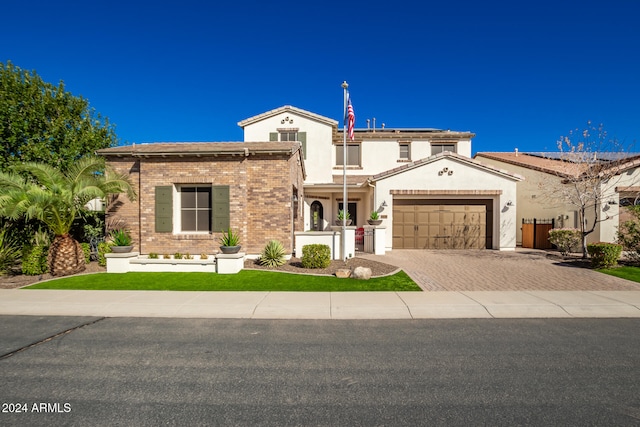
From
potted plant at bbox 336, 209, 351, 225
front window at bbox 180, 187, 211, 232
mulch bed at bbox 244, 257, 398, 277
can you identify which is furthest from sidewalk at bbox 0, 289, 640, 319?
front window at bbox 180, 187, 211, 232

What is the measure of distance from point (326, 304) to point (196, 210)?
8097mm

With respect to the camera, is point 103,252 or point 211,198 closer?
point 103,252

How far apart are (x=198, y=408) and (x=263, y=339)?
1928 mm

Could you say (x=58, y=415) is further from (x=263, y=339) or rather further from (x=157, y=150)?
(x=157, y=150)

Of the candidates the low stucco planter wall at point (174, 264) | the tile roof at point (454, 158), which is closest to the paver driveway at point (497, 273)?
the tile roof at point (454, 158)

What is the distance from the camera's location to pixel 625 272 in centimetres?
1016

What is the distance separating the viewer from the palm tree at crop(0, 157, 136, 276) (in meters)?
9.47

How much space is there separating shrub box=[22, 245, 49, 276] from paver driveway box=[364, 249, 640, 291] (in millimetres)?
12449

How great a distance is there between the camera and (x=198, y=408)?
307 cm

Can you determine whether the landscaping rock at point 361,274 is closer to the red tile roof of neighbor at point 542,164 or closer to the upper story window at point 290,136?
the red tile roof of neighbor at point 542,164

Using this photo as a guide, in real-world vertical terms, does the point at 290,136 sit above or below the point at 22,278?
above

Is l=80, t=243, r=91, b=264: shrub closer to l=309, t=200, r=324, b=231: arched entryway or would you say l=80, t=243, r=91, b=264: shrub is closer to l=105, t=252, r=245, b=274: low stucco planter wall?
l=105, t=252, r=245, b=274: low stucco planter wall

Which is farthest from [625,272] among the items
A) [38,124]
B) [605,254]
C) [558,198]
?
[38,124]

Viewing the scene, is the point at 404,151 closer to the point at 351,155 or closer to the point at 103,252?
the point at 351,155
